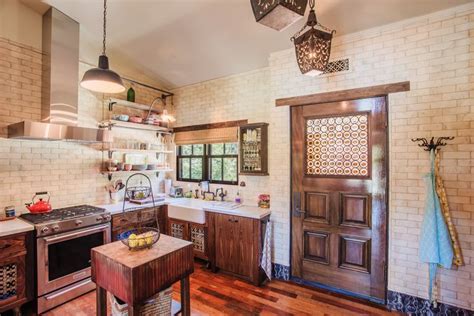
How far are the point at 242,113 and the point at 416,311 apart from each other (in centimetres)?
328

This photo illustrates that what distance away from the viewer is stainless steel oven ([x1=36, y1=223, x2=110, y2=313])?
259 cm

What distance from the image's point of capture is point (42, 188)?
10.5ft

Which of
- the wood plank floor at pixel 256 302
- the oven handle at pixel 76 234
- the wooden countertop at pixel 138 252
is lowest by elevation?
the wood plank floor at pixel 256 302

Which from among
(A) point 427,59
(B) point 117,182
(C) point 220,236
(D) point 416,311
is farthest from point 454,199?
(B) point 117,182

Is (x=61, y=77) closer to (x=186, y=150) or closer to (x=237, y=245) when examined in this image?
(x=186, y=150)

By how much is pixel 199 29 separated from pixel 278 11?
194 centimetres

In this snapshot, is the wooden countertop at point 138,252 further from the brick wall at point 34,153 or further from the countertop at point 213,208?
the brick wall at point 34,153

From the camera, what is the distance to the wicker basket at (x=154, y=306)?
1857 millimetres

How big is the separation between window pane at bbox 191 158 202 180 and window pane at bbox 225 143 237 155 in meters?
0.64

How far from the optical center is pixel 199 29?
310 cm

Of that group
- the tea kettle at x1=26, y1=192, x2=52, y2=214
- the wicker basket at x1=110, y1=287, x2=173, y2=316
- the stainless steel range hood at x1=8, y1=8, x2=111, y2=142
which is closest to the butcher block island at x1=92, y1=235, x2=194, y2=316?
the wicker basket at x1=110, y1=287, x2=173, y2=316

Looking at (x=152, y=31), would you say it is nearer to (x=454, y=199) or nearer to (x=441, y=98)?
(x=441, y=98)

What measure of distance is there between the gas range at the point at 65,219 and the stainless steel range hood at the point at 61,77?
0.95m

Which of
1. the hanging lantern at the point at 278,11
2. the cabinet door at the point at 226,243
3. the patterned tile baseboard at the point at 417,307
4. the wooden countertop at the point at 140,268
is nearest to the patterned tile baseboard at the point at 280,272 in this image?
the cabinet door at the point at 226,243
